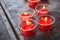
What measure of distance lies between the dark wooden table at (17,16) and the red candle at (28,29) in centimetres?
3

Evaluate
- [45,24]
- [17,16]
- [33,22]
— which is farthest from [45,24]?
[17,16]

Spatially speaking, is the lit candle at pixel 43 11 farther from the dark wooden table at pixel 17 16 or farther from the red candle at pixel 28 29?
the red candle at pixel 28 29

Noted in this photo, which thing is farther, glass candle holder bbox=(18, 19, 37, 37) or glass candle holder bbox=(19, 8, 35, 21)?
glass candle holder bbox=(19, 8, 35, 21)

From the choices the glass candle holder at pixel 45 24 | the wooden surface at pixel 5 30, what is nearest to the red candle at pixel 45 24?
the glass candle holder at pixel 45 24

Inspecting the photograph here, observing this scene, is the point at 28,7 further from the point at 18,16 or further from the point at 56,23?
the point at 56,23

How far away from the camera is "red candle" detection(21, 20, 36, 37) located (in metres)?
1.03

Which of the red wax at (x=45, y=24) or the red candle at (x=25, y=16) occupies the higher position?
the red candle at (x=25, y=16)

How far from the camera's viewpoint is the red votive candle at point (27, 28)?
103 cm

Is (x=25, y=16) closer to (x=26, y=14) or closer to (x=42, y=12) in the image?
(x=26, y=14)

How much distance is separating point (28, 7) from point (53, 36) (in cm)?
44

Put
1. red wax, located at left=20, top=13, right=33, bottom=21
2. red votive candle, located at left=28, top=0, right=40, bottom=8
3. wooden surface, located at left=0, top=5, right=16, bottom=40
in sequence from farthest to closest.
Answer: red votive candle, located at left=28, top=0, right=40, bottom=8, red wax, located at left=20, top=13, right=33, bottom=21, wooden surface, located at left=0, top=5, right=16, bottom=40

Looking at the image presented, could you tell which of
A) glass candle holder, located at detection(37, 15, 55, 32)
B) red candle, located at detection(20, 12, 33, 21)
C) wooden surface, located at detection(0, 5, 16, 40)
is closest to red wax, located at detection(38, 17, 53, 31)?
glass candle holder, located at detection(37, 15, 55, 32)

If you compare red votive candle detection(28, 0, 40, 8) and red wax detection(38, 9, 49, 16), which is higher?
red votive candle detection(28, 0, 40, 8)

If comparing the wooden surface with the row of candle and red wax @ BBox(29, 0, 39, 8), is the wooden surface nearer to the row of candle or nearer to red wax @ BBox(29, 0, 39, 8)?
the row of candle
